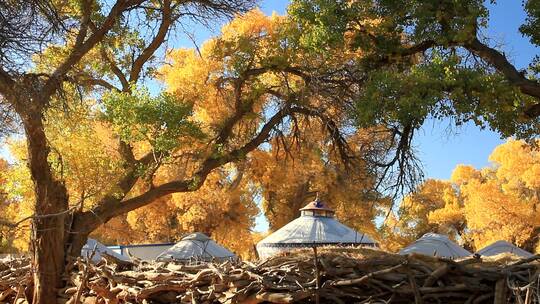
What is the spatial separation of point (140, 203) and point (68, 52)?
3637mm

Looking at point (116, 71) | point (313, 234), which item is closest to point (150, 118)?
point (116, 71)

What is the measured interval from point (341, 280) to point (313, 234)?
11.1 m

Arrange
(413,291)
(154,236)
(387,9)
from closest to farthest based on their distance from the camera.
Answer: (413,291) → (387,9) → (154,236)

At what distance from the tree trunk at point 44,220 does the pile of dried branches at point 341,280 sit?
Result: 2130 millimetres

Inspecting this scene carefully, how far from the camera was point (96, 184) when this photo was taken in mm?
11852

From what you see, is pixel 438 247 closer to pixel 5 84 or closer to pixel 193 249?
pixel 193 249

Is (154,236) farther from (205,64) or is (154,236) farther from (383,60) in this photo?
Result: (383,60)

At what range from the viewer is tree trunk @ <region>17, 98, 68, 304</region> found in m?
8.21

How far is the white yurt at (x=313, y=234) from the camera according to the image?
1538 centimetres

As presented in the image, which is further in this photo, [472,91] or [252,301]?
[472,91]

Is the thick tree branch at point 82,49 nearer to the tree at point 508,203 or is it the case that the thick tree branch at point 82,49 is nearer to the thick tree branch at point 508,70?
the thick tree branch at point 508,70

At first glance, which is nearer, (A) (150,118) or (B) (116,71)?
(A) (150,118)

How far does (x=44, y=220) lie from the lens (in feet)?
28.6

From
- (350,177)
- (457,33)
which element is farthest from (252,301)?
(350,177)
